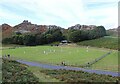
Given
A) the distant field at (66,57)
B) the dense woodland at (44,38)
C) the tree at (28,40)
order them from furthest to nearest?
the dense woodland at (44,38)
the tree at (28,40)
the distant field at (66,57)

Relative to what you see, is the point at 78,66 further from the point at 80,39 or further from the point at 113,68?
the point at 80,39

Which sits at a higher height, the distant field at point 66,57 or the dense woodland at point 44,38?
the dense woodland at point 44,38

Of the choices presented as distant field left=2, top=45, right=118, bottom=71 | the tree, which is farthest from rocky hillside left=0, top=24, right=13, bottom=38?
distant field left=2, top=45, right=118, bottom=71

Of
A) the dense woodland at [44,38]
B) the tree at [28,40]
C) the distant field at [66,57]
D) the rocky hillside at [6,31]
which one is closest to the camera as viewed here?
the distant field at [66,57]

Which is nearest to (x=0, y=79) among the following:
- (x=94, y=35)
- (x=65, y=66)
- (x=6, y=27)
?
(x=65, y=66)

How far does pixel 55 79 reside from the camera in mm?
30016

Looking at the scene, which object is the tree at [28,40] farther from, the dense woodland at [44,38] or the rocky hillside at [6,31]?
the rocky hillside at [6,31]

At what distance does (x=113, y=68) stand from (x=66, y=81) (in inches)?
613

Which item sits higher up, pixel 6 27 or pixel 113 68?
pixel 6 27

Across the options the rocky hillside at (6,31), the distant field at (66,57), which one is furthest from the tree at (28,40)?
the rocky hillside at (6,31)

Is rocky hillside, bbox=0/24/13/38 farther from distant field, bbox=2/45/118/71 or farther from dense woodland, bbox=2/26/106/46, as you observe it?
distant field, bbox=2/45/118/71

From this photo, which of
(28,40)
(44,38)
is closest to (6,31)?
(44,38)

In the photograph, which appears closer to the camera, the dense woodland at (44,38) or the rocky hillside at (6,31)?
the dense woodland at (44,38)

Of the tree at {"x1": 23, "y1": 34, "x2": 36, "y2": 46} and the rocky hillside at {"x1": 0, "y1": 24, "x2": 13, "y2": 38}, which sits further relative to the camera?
the rocky hillside at {"x1": 0, "y1": 24, "x2": 13, "y2": 38}
